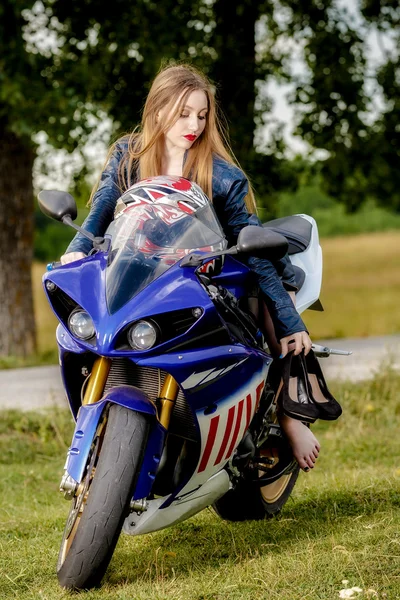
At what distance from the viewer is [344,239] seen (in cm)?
3234

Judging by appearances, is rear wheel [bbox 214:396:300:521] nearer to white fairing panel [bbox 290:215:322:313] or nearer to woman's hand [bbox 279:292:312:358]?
woman's hand [bbox 279:292:312:358]

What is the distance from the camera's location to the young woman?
11.7 ft

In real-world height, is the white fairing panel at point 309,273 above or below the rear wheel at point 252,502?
above

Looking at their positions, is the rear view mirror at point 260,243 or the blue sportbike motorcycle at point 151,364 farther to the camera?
the rear view mirror at point 260,243

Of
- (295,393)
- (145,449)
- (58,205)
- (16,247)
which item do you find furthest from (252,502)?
(16,247)

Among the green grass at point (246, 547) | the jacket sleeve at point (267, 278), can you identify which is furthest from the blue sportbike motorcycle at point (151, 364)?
the green grass at point (246, 547)

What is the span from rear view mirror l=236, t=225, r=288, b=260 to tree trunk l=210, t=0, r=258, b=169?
7775 mm

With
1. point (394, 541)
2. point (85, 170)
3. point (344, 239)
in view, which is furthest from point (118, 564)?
point (344, 239)

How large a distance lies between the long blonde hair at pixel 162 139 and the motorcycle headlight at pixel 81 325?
0.79 m

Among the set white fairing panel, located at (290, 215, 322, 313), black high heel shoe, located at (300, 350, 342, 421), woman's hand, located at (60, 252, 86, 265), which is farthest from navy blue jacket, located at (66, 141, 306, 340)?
white fairing panel, located at (290, 215, 322, 313)

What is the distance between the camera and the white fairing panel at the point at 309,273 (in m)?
4.02

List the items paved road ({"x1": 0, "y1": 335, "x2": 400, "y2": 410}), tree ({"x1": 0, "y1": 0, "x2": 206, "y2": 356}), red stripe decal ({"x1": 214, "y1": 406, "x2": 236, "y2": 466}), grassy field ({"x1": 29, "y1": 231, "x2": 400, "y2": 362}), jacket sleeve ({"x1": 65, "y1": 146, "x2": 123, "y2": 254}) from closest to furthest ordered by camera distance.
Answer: red stripe decal ({"x1": 214, "y1": 406, "x2": 236, "y2": 466}) < jacket sleeve ({"x1": 65, "y1": 146, "x2": 123, "y2": 254}) < paved road ({"x1": 0, "y1": 335, "x2": 400, "y2": 410}) < tree ({"x1": 0, "y1": 0, "x2": 206, "y2": 356}) < grassy field ({"x1": 29, "y1": 231, "x2": 400, "y2": 362})

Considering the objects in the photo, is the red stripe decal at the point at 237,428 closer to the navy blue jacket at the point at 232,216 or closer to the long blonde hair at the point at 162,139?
the navy blue jacket at the point at 232,216

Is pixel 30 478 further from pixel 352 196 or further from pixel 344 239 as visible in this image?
pixel 344 239
